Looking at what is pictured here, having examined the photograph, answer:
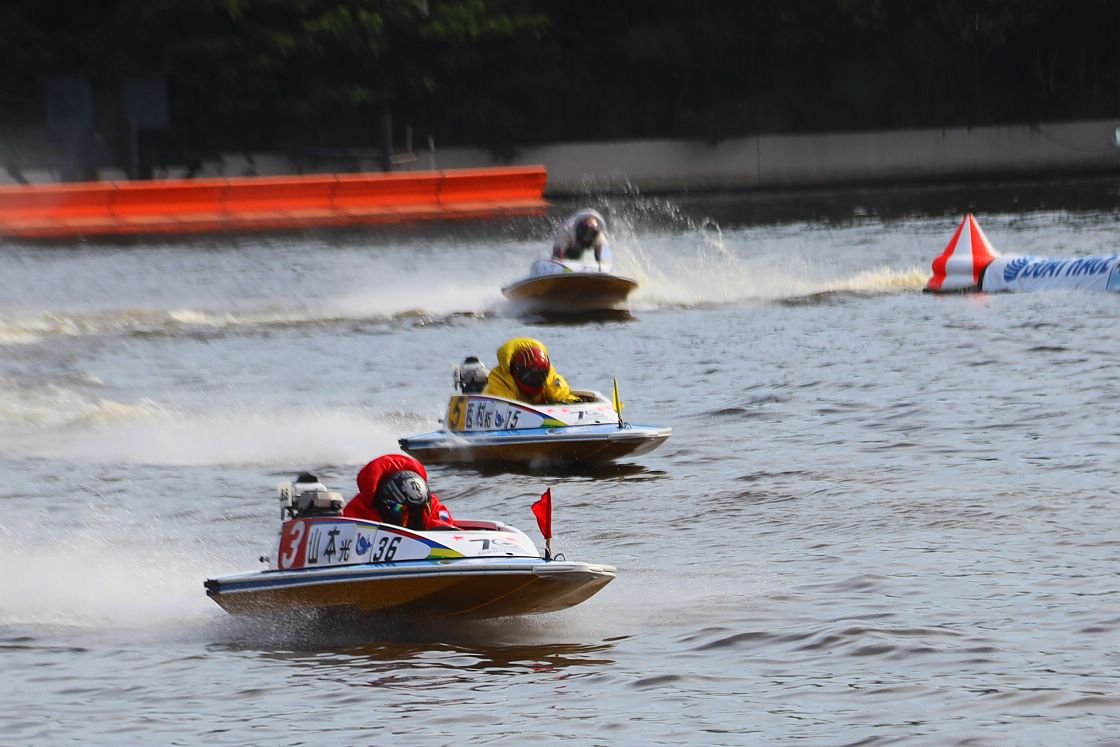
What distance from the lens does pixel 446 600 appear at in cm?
977

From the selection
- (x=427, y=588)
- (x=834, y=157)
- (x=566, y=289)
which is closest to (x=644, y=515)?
(x=427, y=588)

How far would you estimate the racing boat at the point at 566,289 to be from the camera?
2536 centimetres

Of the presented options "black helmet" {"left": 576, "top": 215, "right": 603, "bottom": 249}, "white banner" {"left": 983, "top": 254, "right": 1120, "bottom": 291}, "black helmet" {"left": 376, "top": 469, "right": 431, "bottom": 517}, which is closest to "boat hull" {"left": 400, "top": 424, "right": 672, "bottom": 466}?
"black helmet" {"left": 376, "top": 469, "right": 431, "bottom": 517}

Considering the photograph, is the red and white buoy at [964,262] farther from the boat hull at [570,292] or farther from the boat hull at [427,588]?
the boat hull at [427,588]

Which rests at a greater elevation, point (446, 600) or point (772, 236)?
point (772, 236)

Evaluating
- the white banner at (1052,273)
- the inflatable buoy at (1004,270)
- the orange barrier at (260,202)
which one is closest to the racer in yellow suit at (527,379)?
the inflatable buoy at (1004,270)

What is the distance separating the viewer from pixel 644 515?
1299cm

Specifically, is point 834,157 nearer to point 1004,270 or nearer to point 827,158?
point 827,158

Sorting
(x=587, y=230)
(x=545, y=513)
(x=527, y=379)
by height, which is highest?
(x=587, y=230)

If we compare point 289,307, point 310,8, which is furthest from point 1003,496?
point 310,8

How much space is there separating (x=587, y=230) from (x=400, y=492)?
1621 cm

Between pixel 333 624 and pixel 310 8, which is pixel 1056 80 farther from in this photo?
pixel 333 624

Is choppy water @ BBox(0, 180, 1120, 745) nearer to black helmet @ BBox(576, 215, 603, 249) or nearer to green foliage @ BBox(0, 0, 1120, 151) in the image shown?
black helmet @ BBox(576, 215, 603, 249)

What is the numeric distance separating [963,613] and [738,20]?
4887 centimetres
